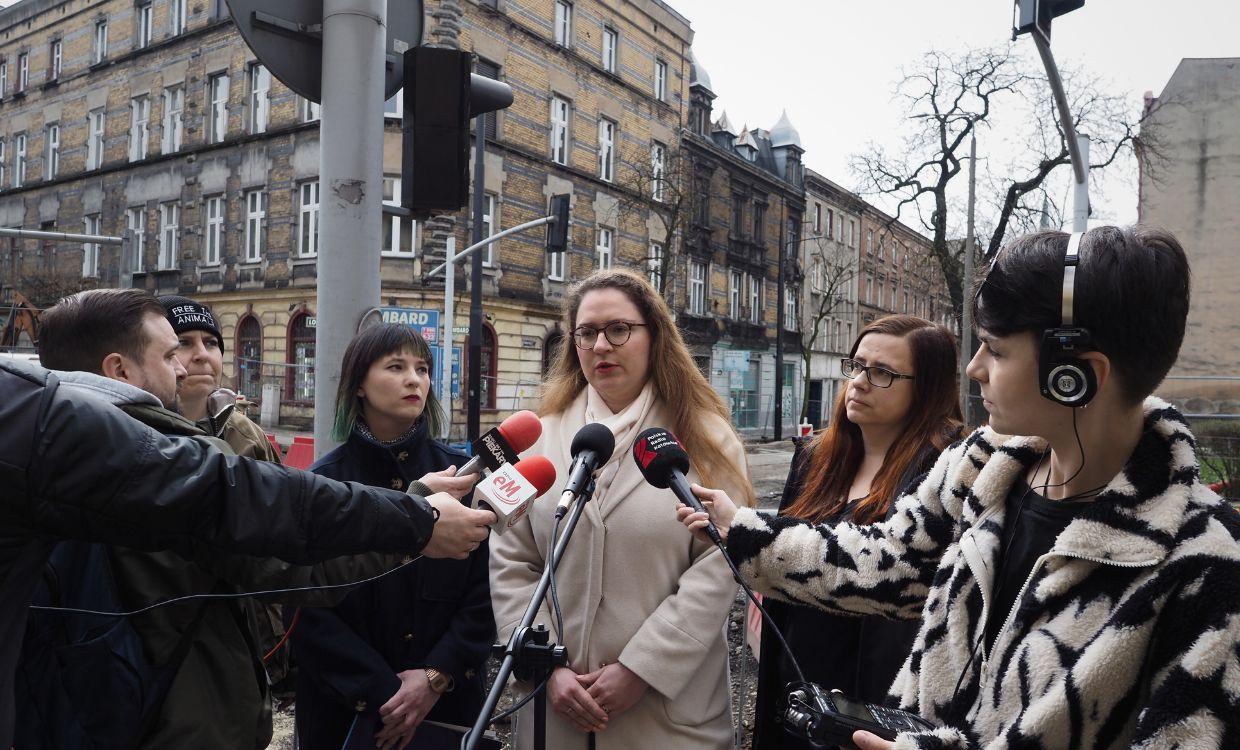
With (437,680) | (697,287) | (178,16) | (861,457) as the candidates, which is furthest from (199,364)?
(697,287)

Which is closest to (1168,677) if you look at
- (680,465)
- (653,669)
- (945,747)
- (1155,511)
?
(1155,511)

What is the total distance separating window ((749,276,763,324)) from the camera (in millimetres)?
36156

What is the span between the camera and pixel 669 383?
2.93 metres

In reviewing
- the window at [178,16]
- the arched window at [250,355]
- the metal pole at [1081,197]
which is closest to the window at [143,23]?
the window at [178,16]

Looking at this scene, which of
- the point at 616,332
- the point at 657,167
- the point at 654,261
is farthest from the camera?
the point at 654,261

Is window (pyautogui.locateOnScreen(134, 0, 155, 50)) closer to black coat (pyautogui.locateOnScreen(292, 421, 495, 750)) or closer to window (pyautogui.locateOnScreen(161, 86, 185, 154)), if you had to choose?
window (pyautogui.locateOnScreen(161, 86, 185, 154))

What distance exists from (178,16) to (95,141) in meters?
5.83

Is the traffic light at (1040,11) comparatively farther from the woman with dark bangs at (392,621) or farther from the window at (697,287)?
the window at (697,287)

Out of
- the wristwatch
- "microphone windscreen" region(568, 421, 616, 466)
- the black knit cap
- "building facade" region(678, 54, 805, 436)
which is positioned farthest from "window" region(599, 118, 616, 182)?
"microphone windscreen" region(568, 421, 616, 466)

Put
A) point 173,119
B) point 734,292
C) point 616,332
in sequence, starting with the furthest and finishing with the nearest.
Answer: point 734,292 → point 173,119 → point 616,332

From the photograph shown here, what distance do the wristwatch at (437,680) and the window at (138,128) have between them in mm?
28017

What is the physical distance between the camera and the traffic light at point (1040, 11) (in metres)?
7.00

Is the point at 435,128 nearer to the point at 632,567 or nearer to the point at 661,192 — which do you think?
the point at 632,567

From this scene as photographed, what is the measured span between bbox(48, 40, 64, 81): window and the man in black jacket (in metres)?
33.9
